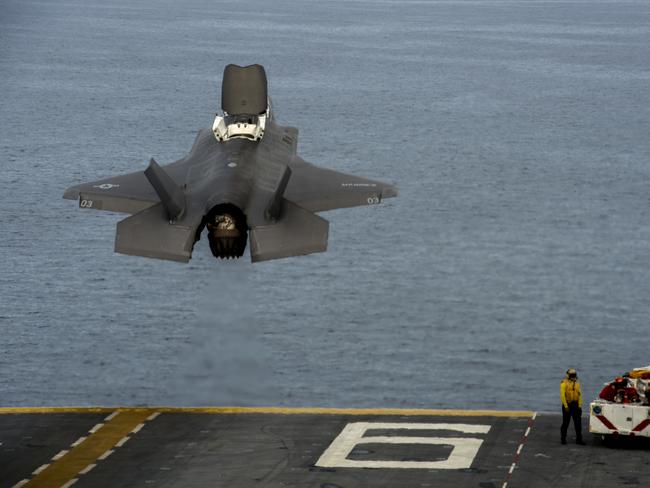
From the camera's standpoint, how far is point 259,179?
2972 inches

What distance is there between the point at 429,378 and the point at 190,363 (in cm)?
2183

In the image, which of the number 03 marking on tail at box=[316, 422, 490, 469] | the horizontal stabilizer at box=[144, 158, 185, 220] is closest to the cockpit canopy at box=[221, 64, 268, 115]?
the horizontal stabilizer at box=[144, 158, 185, 220]

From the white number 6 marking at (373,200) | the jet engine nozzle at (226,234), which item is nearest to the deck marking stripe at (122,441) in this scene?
the white number 6 marking at (373,200)

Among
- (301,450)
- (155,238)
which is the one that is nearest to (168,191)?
(155,238)

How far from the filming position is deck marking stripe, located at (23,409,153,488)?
84938mm

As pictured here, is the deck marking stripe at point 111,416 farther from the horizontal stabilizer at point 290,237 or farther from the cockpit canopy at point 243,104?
the horizontal stabilizer at point 290,237

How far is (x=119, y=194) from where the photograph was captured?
7619 cm

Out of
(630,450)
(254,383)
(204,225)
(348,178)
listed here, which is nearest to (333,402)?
(254,383)

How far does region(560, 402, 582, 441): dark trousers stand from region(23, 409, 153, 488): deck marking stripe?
2412 cm

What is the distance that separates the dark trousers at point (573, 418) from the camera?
86875 millimetres

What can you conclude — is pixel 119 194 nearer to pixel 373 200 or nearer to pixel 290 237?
pixel 290 237

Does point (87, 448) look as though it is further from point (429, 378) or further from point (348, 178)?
point (429, 378)

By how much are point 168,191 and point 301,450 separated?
24285 millimetres

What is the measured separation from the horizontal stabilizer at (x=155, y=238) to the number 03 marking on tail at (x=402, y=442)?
2183cm
